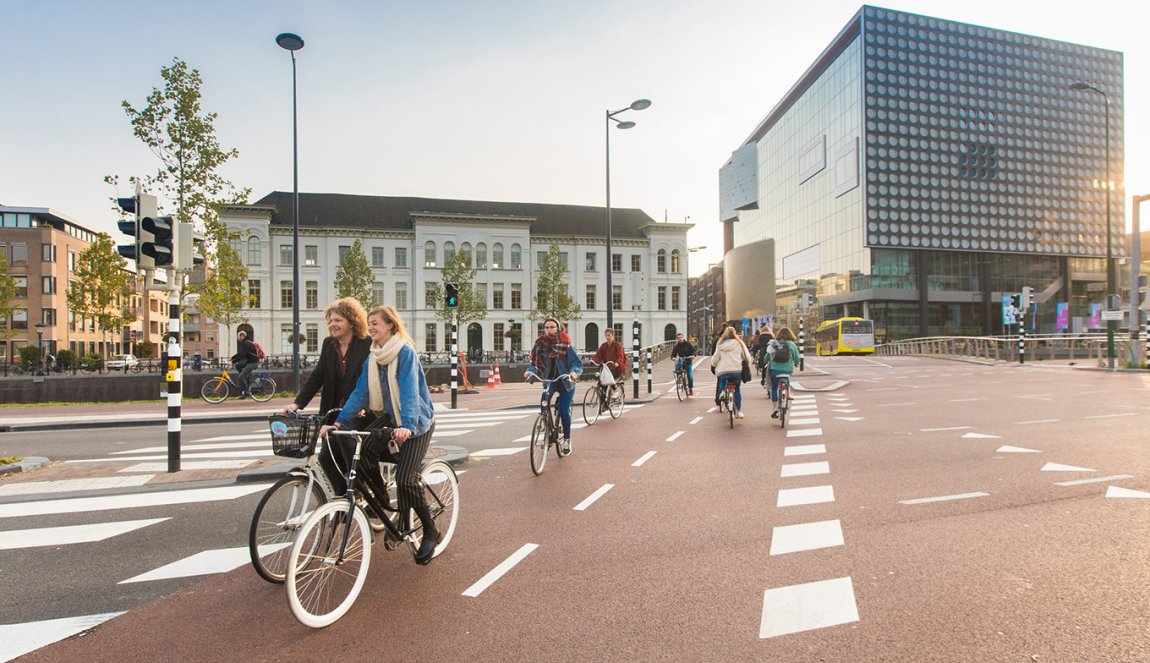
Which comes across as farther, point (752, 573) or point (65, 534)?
point (65, 534)

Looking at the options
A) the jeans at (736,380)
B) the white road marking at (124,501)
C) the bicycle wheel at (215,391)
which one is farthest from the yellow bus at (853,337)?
the white road marking at (124,501)

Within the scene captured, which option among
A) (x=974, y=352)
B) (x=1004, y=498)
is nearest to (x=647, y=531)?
(x=1004, y=498)

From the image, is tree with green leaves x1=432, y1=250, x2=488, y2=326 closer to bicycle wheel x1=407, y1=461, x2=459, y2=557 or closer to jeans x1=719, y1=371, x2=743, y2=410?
jeans x1=719, y1=371, x2=743, y2=410

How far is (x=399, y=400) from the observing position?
159 inches

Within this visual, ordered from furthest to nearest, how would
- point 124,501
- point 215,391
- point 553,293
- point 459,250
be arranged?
point 459,250, point 553,293, point 215,391, point 124,501

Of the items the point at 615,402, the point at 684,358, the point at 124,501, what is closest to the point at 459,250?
the point at 684,358

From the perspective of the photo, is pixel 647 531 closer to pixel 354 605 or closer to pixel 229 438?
pixel 354 605

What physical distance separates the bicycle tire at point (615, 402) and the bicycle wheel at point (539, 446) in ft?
15.5

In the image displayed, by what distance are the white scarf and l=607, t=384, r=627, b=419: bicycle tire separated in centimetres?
824

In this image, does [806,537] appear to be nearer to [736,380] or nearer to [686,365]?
[736,380]

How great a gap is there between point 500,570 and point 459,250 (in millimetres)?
52248

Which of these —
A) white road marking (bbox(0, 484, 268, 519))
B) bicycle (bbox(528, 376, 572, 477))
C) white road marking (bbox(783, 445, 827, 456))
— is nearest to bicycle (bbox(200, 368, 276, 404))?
white road marking (bbox(0, 484, 268, 519))

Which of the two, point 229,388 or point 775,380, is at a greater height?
point 775,380

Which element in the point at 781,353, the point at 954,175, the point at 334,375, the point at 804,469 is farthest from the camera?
the point at 954,175
